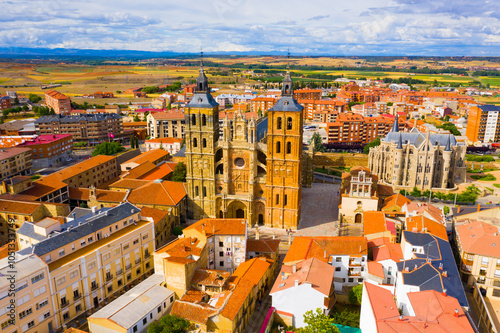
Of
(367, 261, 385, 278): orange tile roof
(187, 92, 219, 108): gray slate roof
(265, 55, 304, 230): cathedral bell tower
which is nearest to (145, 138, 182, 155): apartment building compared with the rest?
(187, 92, 219, 108): gray slate roof

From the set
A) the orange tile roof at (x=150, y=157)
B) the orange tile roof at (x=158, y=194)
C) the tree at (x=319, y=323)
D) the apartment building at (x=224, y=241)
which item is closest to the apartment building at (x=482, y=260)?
the tree at (x=319, y=323)

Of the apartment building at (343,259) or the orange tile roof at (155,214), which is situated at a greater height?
the orange tile roof at (155,214)

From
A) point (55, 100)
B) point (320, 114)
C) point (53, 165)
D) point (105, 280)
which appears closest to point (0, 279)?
point (105, 280)

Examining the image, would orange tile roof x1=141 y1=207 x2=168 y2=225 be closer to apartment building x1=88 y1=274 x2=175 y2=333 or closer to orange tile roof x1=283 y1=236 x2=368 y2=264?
apartment building x1=88 y1=274 x2=175 y2=333

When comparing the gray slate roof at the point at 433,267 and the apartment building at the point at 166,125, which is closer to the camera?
the gray slate roof at the point at 433,267

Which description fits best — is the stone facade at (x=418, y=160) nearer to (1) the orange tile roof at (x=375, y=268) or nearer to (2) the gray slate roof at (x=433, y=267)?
(2) the gray slate roof at (x=433, y=267)

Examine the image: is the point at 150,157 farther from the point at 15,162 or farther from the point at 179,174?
the point at 15,162

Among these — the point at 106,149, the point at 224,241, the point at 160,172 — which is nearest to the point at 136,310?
the point at 224,241
